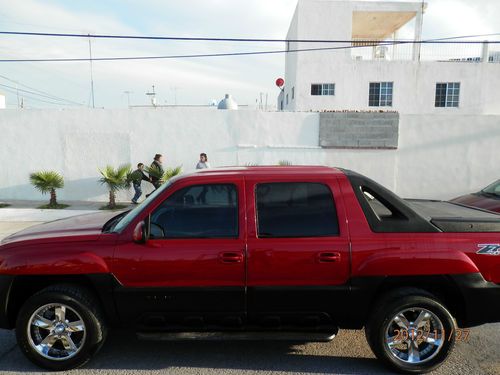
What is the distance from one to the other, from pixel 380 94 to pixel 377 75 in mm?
980

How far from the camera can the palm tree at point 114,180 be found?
11227 millimetres

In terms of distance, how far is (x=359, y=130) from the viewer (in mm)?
11758

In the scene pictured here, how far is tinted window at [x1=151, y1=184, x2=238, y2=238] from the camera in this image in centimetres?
316

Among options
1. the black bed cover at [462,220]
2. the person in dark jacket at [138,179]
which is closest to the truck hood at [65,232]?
the black bed cover at [462,220]

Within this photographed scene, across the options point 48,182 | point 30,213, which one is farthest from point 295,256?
point 48,182

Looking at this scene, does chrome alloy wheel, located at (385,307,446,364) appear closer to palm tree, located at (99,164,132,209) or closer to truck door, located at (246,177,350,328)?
truck door, located at (246,177,350,328)

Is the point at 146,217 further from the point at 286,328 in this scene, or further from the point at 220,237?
the point at 286,328

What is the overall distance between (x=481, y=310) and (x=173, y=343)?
9.11 feet

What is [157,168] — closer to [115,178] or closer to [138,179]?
[138,179]

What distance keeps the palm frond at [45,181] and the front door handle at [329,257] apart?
1079 centimetres

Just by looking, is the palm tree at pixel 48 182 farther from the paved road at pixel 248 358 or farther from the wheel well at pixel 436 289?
the wheel well at pixel 436 289

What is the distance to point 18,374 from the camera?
3135mm

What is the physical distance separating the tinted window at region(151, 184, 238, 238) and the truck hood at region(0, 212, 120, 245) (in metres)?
0.64

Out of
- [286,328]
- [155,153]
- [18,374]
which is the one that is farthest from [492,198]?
[155,153]
